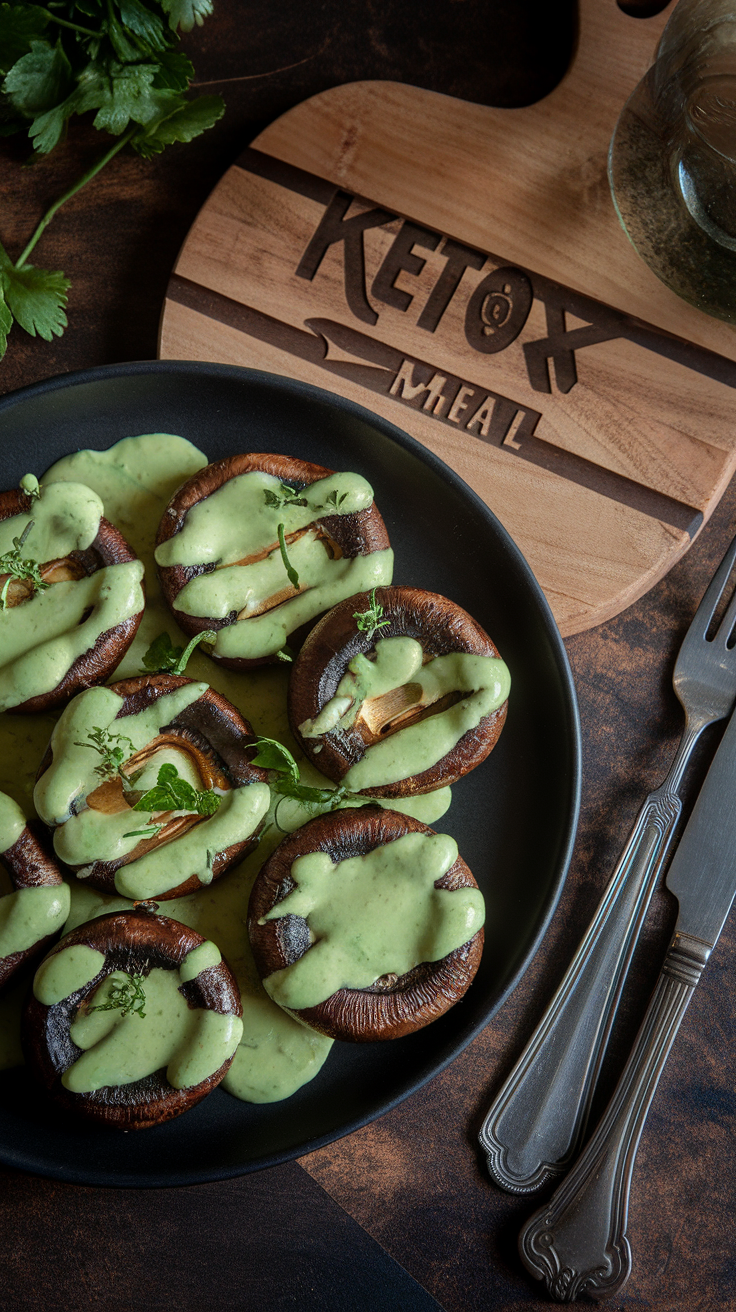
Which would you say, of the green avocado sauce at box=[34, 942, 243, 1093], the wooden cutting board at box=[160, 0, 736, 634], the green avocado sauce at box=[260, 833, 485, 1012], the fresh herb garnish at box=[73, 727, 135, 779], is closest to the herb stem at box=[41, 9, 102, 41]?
the wooden cutting board at box=[160, 0, 736, 634]

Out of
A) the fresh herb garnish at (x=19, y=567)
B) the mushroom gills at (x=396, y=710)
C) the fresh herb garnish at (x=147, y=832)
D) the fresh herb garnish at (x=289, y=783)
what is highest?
the fresh herb garnish at (x=19, y=567)

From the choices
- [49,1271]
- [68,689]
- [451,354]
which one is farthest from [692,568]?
[49,1271]

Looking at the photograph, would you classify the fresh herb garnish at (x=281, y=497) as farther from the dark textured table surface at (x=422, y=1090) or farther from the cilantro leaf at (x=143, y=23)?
the cilantro leaf at (x=143, y=23)

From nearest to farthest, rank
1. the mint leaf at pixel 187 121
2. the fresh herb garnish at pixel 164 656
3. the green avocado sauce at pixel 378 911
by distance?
the green avocado sauce at pixel 378 911
the fresh herb garnish at pixel 164 656
the mint leaf at pixel 187 121

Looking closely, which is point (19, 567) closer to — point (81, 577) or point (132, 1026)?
point (81, 577)

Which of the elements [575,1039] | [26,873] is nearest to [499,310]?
[26,873]

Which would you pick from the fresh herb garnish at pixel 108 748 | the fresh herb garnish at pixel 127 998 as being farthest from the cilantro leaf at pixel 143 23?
the fresh herb garnish at pixel 127 998
